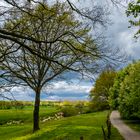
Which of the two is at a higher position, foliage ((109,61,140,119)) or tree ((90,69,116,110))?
tree ((90,69,116,110))

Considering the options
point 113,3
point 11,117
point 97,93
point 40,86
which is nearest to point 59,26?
point 40,86

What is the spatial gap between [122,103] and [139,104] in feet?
40.4

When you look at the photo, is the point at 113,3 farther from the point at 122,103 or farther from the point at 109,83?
the point at 109,83

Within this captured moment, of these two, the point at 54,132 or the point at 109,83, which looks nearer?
the point at 54,132

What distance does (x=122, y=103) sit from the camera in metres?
63.4

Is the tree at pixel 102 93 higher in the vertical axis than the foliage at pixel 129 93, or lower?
higher

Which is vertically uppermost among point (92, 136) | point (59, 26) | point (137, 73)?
point (59, 26)

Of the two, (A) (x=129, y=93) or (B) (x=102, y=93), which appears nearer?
(A) (x=129, y=93)

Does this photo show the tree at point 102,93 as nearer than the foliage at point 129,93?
No

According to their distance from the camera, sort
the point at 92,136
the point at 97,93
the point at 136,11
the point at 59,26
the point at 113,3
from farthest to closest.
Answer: the point at 97,93
the point at 59,26
the point at 92,136
the point at 136,11
the point at 113,3

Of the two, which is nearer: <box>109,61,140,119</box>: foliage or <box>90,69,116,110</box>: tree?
<box>109,61,140,119</box>: foliage

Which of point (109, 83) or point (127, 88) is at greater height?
point (109, 83)

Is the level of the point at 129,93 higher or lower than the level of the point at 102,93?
lower

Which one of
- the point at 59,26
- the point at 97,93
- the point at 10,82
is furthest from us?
the point at 97,93
